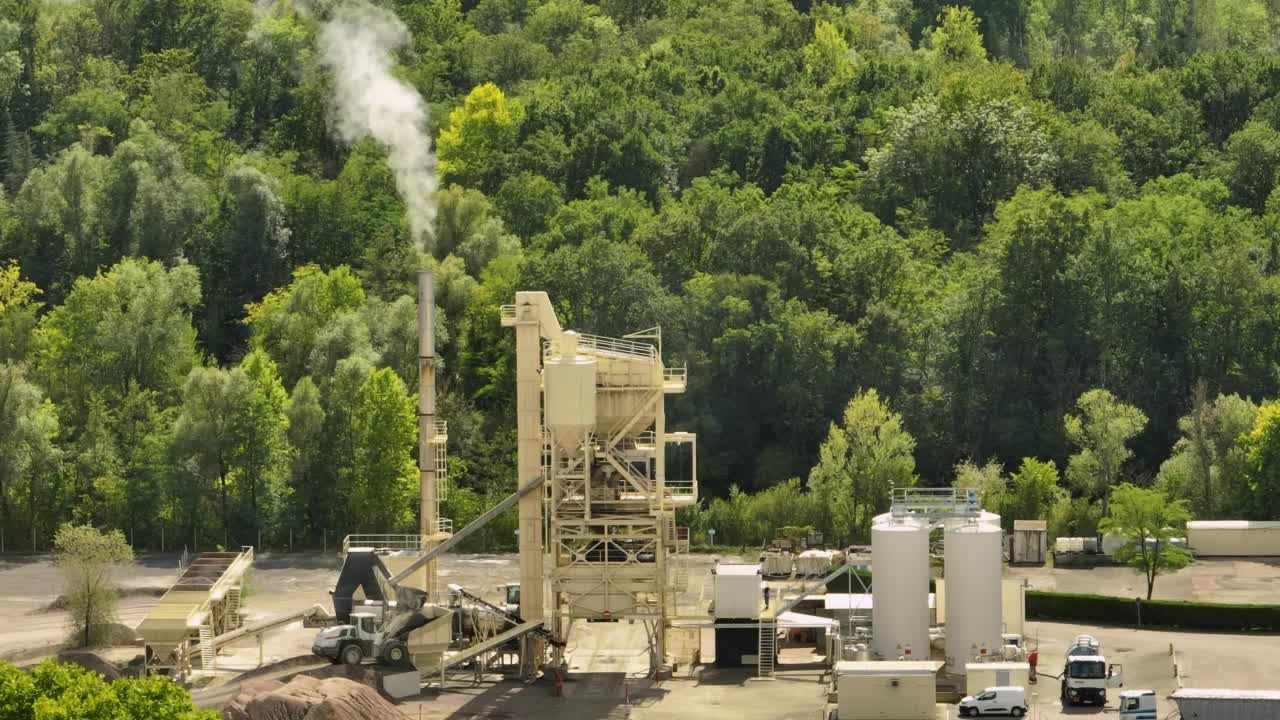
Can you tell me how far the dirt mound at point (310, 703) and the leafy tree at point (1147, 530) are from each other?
34.7m

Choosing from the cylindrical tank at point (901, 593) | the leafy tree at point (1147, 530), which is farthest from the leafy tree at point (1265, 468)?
the cylindrical tank at point (901, 593)

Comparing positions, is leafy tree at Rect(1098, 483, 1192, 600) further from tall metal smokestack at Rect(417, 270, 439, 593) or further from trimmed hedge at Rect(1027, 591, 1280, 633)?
tall metal smokestack at Rect(417, 270, 439, 593)

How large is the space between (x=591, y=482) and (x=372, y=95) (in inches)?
3094

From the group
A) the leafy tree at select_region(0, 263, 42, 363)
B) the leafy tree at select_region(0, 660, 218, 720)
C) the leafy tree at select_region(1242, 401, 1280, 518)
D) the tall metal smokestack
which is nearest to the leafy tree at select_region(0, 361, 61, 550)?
the leafy tree at select_region(0, 263, 42, 363)

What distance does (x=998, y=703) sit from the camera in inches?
3248

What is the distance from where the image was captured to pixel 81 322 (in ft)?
437

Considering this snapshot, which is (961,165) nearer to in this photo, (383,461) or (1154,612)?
(383,461)

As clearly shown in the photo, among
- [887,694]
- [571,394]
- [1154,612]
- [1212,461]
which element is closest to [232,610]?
[571,394]

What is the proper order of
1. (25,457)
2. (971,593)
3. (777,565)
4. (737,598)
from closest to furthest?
(971,593)
(737,598)
(777,565)
(25,457)

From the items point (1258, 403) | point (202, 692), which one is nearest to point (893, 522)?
point (202, 692)

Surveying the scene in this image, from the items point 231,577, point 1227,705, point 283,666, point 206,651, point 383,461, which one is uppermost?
point 383,461

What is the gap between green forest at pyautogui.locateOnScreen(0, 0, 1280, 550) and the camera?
12388 centimetres

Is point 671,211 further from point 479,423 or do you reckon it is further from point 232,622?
point 232,622

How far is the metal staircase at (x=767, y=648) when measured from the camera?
92250 mm
